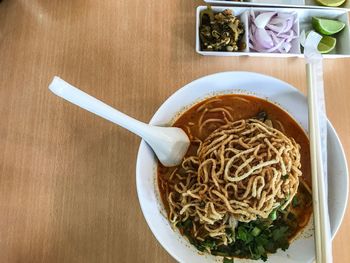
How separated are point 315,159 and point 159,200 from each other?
17.2 inches

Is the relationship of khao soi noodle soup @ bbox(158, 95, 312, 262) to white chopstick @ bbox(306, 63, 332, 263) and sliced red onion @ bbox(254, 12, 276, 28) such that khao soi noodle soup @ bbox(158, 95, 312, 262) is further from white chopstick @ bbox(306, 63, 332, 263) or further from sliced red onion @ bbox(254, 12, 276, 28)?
sliced red onion @ bbox(254, 12, 276, 28)

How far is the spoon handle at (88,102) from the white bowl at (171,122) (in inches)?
3.3

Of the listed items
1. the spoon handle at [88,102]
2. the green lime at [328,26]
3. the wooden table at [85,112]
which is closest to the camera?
the spoon handle at [88,102]

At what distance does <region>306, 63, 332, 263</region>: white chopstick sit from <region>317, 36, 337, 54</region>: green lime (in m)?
0.20

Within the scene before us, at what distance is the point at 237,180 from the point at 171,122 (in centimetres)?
27

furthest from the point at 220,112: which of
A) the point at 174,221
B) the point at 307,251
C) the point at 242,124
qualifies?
the point at 307,251

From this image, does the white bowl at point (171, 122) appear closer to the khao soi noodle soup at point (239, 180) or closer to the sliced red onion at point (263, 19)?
the khao soi noodle soup at point (239, 180)

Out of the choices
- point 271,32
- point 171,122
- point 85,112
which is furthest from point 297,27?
point 85,112

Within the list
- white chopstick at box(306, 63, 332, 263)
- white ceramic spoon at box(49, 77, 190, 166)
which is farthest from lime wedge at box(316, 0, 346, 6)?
white ceramic spoon at box(49, 77, 190, 166)

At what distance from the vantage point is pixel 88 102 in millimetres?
872

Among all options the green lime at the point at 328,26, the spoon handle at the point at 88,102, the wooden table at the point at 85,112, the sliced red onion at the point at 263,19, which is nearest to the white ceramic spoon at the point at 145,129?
the spoon handle at the point at 88,102

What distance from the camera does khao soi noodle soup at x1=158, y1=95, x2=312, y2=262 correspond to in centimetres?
95

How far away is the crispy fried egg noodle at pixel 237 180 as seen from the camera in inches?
37.1

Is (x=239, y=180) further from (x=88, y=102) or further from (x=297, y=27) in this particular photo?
(x=297, y=27)
